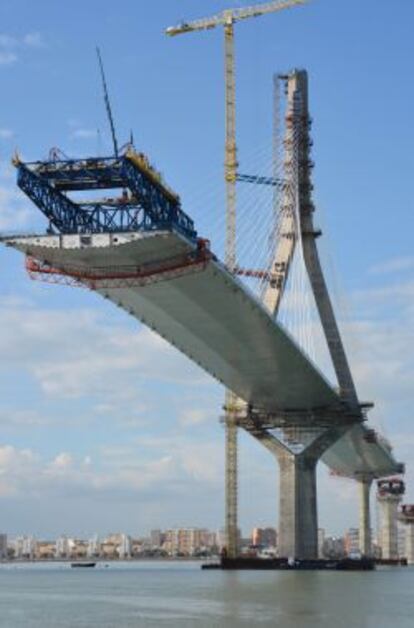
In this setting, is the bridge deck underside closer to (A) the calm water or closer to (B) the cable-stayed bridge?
(B) the cable-stayed bridge

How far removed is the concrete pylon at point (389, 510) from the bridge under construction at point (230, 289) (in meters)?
43.2

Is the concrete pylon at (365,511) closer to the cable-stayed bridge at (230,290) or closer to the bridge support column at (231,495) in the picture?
the cable-stayed bridge at (230,290)

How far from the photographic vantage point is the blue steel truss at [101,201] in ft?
153

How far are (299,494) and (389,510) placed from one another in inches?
3132

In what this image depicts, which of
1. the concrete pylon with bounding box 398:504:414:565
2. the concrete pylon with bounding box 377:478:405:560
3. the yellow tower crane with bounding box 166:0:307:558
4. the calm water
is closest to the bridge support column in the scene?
the yellow tower crane with bounding box 166:0:307:558

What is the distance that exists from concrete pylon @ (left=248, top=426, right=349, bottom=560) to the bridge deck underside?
274 centimetres

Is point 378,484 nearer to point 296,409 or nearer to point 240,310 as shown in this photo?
point 296,409

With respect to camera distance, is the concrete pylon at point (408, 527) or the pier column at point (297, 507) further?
the concrete pylon at point (408, 527)

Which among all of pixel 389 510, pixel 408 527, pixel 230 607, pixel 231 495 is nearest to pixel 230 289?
pixel 230 607

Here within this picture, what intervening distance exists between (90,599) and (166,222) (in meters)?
19.7

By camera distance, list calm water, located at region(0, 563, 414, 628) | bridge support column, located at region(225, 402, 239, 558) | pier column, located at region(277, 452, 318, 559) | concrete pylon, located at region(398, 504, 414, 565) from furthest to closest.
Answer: concrete pylon, located at region(398, 504, 414, 565), bridge support column, located at region(225, 402, 239, 558), pier column, located at region(277, 452, 318, 559), calm water, located at region(0, 563, 414, 628)

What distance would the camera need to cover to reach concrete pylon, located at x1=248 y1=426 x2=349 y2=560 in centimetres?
8125

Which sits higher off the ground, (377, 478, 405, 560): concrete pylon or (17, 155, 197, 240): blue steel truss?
(17, 155, 197, 240): blue steel truss

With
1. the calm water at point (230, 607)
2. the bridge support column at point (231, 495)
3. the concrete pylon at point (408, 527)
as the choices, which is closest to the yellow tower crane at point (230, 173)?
the bridge support column at point (231, 495)
